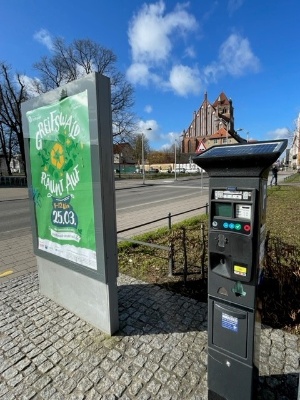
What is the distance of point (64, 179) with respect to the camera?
2934 mm

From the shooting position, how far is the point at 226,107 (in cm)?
7731

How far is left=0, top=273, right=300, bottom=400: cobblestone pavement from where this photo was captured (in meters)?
2.11

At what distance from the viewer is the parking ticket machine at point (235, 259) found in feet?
5.26

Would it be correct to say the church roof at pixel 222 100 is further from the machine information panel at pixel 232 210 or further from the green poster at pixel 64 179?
the machine information panel at pixel 232 210

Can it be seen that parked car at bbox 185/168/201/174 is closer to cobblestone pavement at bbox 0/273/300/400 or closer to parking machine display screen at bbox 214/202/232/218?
cobblestone pavement at bbox 0/273/300/400

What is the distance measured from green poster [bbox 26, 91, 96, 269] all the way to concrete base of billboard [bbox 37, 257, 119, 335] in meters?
0.25

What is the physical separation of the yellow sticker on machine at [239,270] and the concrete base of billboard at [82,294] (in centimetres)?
152

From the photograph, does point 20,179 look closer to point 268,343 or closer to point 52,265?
point 52,265

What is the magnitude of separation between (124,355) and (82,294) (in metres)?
0.89

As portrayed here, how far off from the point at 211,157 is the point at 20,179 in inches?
1244

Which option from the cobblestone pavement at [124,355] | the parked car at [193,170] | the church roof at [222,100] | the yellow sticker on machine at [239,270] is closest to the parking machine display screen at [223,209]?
the yellow sticker on machine at [239,270]

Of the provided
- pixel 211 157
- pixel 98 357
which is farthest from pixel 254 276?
pixel 98 357

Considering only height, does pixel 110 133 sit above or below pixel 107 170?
above

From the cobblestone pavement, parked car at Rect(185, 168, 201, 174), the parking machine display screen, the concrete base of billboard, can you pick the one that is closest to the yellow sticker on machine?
the parking machine display screen
